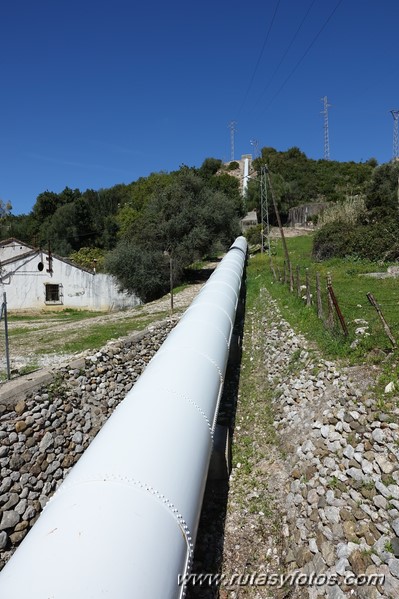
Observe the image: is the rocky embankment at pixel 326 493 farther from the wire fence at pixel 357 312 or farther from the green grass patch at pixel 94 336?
the green grass patch at pixel 94 336

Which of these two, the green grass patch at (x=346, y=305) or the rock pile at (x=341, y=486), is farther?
the green grass patch at (x=346, y=305)

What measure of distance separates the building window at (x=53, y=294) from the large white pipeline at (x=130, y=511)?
23.9 m

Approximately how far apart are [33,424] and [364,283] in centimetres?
1367

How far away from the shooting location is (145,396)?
4.60 m

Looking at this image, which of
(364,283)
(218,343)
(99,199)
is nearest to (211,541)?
(218,343)

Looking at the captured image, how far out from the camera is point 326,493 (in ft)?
17.0

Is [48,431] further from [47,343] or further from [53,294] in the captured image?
[53,294]

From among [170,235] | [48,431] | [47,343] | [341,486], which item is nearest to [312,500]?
[341,486]

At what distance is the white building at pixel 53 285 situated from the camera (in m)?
26.8

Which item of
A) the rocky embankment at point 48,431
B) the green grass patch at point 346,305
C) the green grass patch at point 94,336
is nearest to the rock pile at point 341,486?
the green grass patch at point 346,305

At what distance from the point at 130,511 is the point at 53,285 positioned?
26.2 m

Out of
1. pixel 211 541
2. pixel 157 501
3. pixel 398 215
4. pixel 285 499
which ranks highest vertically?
pixel 398 215

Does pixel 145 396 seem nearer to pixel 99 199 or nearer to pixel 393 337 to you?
pixel 393 337

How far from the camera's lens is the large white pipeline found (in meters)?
Result: 2.43
